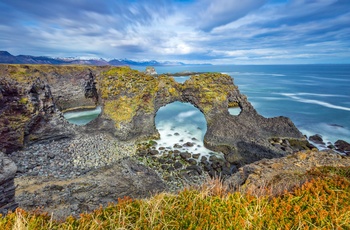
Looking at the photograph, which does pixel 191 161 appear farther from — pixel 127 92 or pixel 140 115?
pixel 127 92

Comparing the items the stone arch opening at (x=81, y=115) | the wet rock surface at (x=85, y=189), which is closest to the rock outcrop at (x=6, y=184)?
the wet rock surface at (x=85, y=189)

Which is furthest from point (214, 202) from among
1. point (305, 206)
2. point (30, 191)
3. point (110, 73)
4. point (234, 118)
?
point (110, 73)

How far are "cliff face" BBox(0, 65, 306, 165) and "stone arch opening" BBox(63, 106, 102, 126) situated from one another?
1944 centimetres

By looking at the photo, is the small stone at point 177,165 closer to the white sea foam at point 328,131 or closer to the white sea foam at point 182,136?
the white sea foam at point 182,136

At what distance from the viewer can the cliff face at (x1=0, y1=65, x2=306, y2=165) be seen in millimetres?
21266

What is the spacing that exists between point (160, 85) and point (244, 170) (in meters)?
21.3

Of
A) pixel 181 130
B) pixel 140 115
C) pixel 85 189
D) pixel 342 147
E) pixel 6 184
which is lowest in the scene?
pixel 181 130

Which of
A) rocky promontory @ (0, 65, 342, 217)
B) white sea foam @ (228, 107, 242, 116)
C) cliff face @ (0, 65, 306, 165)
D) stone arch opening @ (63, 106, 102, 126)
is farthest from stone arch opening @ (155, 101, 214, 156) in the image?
stone arch opening @ (63, 106, 102, 126)

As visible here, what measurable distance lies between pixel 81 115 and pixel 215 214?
52.8 meters

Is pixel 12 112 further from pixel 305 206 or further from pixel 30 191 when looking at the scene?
pixel 305 206

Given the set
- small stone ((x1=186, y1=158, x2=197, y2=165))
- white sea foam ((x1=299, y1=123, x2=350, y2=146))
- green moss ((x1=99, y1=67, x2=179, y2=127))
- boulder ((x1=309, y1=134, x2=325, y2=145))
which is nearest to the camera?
small stone ((x1=186, y1=158, x2=197, y2=165))

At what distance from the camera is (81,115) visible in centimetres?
5091

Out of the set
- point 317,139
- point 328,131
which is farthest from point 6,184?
point 328,131

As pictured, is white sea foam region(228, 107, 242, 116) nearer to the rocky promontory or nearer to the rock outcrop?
the rocky promontory
